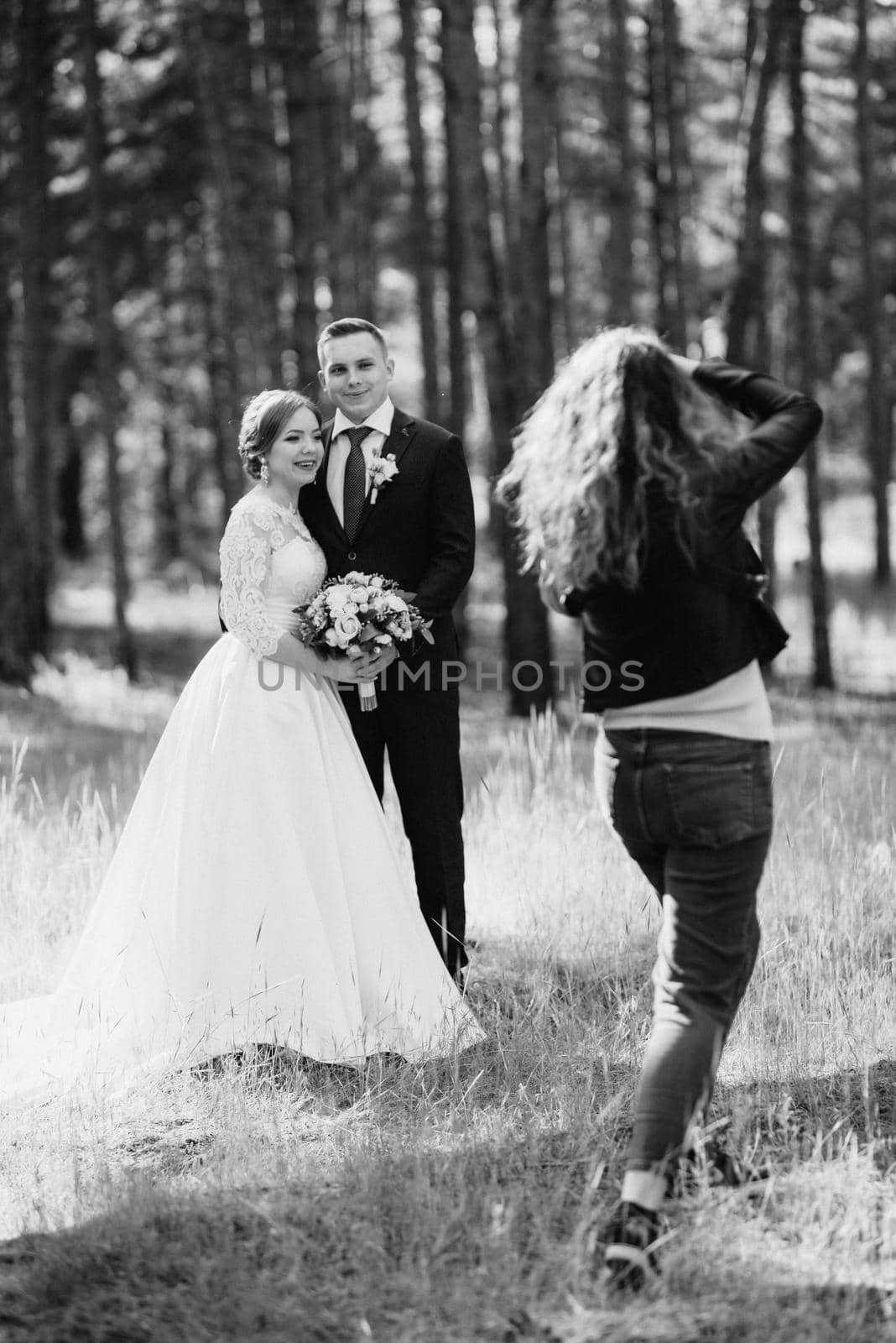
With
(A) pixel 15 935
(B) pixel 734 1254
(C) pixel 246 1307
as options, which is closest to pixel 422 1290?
(C) pixel 246 1307

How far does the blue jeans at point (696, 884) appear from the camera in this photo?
320 cm

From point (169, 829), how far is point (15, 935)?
4.22 feet

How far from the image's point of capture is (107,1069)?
4574 mm

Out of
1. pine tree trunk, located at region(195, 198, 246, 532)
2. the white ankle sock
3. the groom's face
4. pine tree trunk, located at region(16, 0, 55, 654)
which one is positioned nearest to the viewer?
the white ankle sock

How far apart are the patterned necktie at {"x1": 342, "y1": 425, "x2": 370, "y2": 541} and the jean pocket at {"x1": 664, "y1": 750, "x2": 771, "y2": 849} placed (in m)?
2.25

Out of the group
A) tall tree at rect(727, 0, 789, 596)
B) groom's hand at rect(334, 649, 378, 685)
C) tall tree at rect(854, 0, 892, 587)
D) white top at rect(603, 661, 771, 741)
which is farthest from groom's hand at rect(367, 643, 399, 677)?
tall tree at rect(854, 0, 892, 587)

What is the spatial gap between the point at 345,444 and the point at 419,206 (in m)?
14.1

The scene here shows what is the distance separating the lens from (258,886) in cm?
475

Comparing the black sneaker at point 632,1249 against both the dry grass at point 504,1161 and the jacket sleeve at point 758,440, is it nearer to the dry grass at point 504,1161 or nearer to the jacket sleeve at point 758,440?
the dry grass at point 504,1161

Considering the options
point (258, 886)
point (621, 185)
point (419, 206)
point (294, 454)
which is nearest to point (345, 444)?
point (294, 454)

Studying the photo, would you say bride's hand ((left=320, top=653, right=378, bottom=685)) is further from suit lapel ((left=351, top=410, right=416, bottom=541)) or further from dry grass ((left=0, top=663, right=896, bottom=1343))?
dry grass ((left=0, top=663, right=896, bottom=1343))

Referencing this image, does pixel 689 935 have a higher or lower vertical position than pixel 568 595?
lower

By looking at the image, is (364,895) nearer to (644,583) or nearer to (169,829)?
(169,829)

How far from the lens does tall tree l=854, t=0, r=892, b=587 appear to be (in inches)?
776
